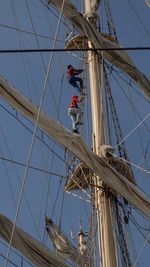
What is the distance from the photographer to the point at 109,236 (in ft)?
35.7

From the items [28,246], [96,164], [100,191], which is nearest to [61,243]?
[100,191]

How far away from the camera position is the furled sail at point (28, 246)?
32.0 feet

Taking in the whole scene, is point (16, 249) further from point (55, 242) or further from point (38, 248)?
point (55, 242)

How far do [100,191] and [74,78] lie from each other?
2636 millimetres

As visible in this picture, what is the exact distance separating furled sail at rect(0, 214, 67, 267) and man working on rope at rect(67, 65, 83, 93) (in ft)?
13.8

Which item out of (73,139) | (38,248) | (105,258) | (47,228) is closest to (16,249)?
(38,248)

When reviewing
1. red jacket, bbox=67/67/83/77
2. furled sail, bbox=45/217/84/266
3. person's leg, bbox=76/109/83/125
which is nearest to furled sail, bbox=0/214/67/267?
furled sail, bbox=45/217/84/266

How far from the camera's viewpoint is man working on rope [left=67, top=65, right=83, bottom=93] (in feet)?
43.9

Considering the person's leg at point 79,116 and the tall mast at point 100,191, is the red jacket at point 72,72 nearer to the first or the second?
the tall mast at point 100,191

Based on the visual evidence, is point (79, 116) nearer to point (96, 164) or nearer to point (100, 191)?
point (100, 191)

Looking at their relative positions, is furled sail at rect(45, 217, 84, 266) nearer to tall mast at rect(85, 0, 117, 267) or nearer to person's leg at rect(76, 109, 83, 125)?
tall mast at rect(85, 0, 117, 267)

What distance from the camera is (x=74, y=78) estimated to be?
1352cm

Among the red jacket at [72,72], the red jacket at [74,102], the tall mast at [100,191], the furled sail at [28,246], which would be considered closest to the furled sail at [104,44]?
the tall mast at [100,191]

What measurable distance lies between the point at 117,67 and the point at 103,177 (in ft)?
10.7
